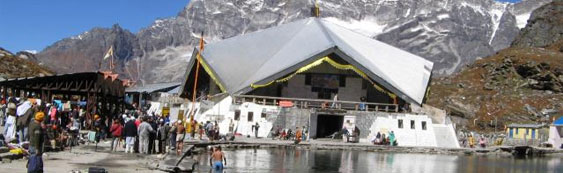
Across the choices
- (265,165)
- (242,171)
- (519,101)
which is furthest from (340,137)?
(519,101)

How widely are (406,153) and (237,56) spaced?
2237 cm

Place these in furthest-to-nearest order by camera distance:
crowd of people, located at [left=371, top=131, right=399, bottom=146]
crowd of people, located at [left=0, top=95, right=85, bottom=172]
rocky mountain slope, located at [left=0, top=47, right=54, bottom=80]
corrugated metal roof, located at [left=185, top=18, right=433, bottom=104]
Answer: rocky mountain slope, located at [left=0, top=47, right=54, bottom=80], corrugated metal roof, located at [left=185, top=18, right=433, bottom=104], crowd of people, located at [left=371, top=131, right=399, bottom=146], crowd of people, located at [left=0, top=95, right=85, bottom=172]

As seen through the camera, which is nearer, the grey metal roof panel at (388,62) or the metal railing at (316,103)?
the metal railing at (316,103)

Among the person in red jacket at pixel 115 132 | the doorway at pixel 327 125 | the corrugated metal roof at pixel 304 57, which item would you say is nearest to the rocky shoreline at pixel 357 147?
the doorway at pixel 327 125

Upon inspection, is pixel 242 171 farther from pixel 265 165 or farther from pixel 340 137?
pixel 340 137

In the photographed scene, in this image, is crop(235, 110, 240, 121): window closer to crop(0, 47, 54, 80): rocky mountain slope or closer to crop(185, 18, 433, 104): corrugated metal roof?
crop(185, 18, 433, 104): corrugated metal roof

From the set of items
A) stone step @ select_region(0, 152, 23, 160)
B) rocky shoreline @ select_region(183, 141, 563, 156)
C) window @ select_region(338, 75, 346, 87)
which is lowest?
rocky shoreline @ select_region(183, 141, 563, 156)

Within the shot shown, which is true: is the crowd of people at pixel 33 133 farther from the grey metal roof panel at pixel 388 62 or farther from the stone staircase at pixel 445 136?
the grey metal roof panel at pixel 388 62

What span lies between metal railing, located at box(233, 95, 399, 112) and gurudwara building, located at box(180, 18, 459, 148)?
0.08 meters

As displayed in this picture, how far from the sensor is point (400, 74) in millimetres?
63719

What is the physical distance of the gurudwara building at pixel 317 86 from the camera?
53.8 m

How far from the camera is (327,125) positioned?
58.0 m

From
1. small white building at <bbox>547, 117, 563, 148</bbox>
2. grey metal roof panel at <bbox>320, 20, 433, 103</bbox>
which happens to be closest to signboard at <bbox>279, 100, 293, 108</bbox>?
grey metal roof panel at <bbox>320, 20, 433, 103</bbox>

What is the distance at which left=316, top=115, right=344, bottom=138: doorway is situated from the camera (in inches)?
2217
